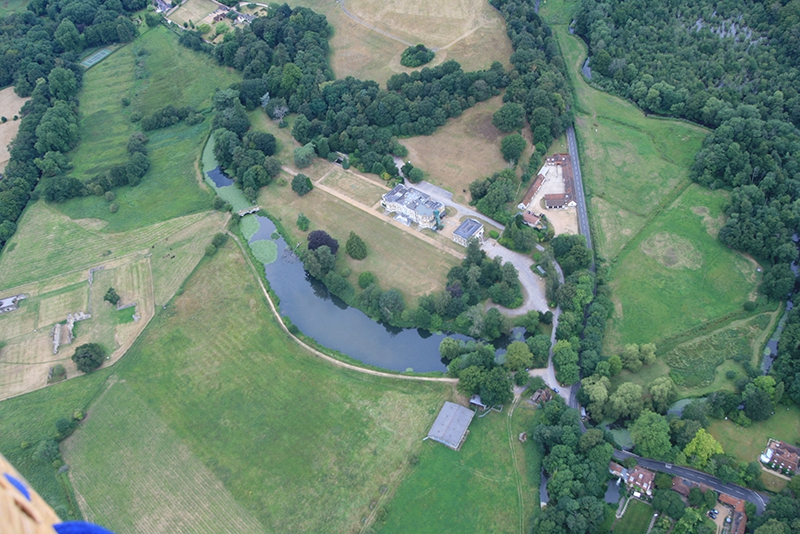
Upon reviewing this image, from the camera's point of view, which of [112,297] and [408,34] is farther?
[408,34]

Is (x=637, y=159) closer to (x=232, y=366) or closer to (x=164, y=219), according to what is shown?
(x=232, y=366)

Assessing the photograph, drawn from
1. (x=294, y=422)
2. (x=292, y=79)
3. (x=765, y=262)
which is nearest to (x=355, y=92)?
(x=292, y=79)

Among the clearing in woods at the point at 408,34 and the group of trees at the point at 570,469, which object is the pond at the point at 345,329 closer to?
the group of trees at the point at 570,469

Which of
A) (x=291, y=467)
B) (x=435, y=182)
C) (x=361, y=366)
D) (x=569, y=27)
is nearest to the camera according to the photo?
(x=291, y=467)

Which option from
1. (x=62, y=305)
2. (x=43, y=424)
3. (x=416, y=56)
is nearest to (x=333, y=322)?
(x=43, y=424)

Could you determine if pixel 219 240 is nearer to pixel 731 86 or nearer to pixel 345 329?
pixel 345 329
